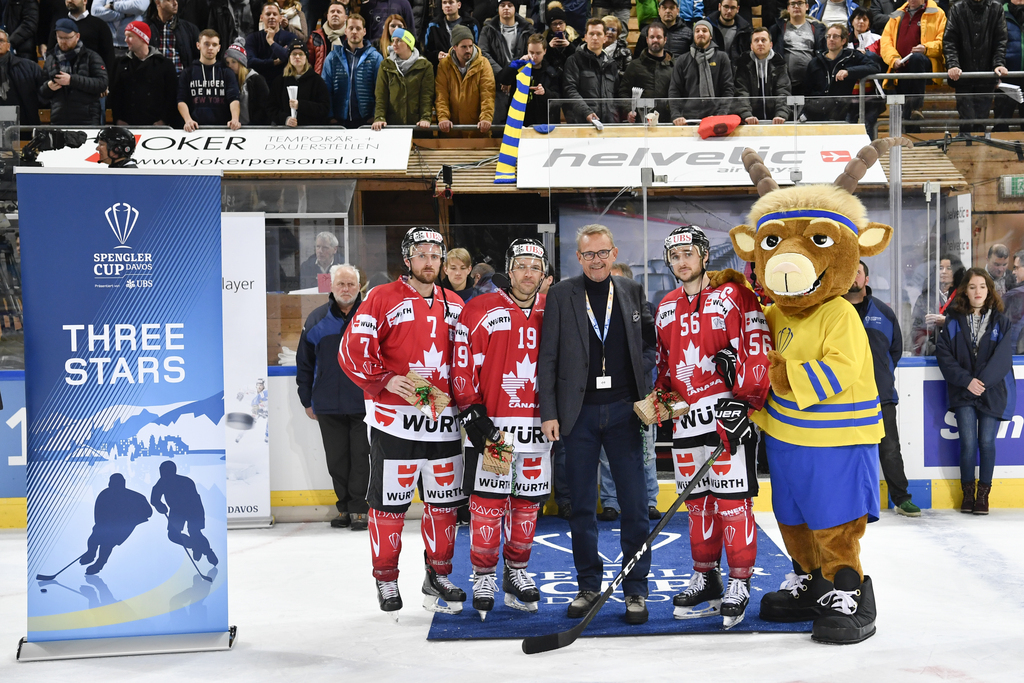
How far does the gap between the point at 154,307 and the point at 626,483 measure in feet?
6.67

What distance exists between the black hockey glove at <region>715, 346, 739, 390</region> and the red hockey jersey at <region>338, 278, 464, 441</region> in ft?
3.80

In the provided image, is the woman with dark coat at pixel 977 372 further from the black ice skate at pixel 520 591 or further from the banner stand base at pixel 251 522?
the banner stand base at pixel 251 522

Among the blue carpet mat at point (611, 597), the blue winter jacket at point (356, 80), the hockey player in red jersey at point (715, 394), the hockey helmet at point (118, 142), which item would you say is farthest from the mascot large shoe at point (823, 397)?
the blue winter jacket at point (356, 80)

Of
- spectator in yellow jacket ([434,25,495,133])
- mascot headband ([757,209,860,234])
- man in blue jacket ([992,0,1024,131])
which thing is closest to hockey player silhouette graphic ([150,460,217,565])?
Answer: mascot headband ([757,209,860,234])

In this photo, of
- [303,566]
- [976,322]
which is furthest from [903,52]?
[303,566]

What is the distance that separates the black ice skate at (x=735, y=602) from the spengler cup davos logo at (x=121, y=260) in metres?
2.65

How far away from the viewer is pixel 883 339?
5633 millimetres

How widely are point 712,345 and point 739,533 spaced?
0.78 metres

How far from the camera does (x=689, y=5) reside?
9898 mm

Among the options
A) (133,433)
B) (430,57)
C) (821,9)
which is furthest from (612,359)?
(821,9)

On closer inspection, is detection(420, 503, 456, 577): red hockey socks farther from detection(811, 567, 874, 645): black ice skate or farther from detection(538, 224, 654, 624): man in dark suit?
detection(811, 567, 874, 645): black ice skate

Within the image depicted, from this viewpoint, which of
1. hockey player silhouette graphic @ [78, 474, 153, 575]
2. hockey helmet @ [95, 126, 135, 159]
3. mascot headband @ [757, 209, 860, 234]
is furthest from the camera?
hockey helmet @ [95, 126, 135, 159]

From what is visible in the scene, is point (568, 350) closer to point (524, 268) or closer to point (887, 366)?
point (524, 268)

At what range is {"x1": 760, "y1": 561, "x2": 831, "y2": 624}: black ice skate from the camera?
384cm
